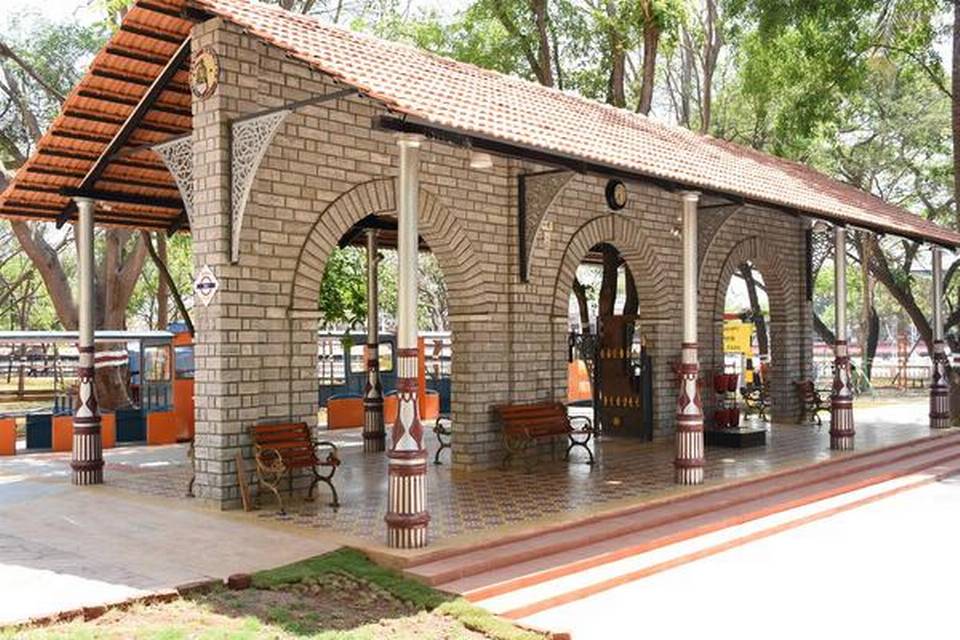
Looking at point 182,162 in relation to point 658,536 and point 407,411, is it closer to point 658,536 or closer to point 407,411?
point 407,411

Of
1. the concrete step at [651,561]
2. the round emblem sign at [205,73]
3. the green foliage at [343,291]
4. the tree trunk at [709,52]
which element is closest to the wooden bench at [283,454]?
the concrete step at [651,561]

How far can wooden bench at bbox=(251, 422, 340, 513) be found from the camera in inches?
325

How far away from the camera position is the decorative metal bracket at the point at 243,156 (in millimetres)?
8281

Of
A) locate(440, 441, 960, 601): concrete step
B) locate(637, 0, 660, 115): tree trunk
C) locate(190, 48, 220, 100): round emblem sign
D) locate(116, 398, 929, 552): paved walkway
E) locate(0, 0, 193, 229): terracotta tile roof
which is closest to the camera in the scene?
locate(440, 441, 960, 601): concrete step

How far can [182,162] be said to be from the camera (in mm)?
9148

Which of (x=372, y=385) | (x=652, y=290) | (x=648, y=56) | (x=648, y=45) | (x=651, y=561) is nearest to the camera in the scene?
(x=651, y=561)

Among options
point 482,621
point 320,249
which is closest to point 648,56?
point 320,249

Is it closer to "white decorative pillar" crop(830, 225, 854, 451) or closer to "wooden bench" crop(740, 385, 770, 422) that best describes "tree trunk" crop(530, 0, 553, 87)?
"wooden bench" crop(740, 385, 770, 422)

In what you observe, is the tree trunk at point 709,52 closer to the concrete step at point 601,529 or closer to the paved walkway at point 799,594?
the concrete step at point 601,529

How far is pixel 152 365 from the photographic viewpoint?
52.5 ft

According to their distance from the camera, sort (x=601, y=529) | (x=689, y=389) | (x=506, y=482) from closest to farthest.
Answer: (x=601, y=529) → (x=689, y=389) → (x=506, y=482)

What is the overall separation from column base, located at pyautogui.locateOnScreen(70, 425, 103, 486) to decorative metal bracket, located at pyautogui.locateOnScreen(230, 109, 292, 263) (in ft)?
10.1

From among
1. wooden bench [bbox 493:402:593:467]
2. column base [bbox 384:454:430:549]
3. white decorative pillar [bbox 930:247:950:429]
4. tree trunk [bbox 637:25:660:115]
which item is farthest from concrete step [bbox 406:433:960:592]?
tree trunk [bbox 637:25:660:115]

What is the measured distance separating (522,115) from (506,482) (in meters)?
3.79
